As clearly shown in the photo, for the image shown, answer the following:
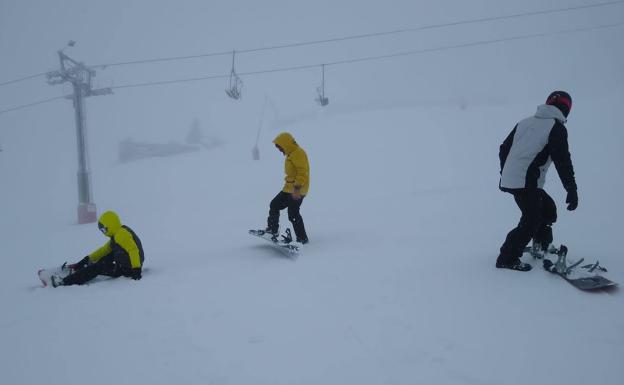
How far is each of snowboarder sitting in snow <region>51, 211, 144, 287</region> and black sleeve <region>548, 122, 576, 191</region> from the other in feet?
17.8

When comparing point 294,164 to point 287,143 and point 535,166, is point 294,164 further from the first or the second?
point 535,166

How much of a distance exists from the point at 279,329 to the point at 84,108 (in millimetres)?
18714

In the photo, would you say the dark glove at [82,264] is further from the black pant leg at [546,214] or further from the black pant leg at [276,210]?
the black pant leg at [546,214]

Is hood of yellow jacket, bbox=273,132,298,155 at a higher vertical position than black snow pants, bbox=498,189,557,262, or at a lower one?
higher

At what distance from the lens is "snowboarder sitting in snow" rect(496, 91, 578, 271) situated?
12.3 feet

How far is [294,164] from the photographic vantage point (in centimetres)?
625

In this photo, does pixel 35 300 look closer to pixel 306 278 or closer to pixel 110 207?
pixel 306 278

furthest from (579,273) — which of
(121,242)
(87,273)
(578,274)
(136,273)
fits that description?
(87,273)

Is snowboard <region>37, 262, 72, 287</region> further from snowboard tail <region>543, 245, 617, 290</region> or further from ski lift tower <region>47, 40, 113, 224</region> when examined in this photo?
ski lift tower <region>47, 40, 113, 224</region>

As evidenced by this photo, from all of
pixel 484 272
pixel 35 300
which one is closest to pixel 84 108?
pixel 35 300

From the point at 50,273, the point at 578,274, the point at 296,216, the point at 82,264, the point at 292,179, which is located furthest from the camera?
the point at 296,216

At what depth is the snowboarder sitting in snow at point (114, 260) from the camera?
5.21 m

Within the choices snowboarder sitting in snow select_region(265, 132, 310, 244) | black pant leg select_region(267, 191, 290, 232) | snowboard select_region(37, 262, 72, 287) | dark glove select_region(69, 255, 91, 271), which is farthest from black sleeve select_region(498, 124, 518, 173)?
snowboard select_region(37, 262, 72, 287)

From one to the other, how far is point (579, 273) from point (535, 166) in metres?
1.21
